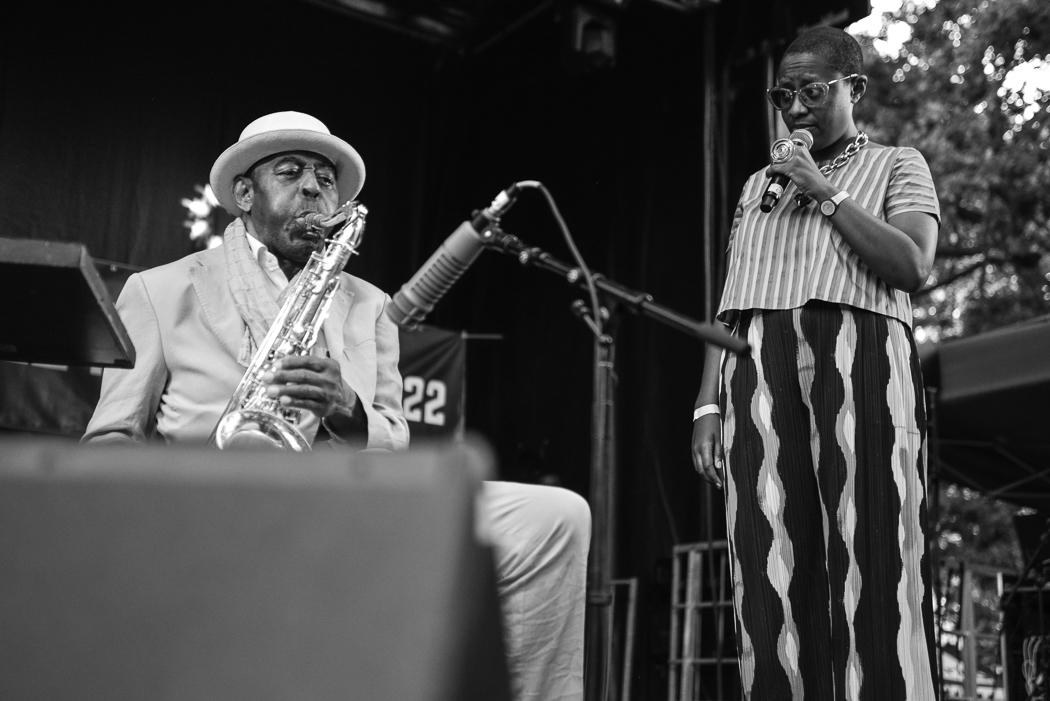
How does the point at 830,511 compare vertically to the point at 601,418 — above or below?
below

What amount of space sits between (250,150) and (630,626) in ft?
11.4

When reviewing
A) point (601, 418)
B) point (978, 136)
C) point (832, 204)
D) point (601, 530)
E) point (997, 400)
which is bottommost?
point (601, 530)

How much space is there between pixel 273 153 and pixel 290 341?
669 mm

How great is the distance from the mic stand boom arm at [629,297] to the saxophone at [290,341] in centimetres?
58

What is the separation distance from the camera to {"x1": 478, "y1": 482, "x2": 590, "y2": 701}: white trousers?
2.91 m

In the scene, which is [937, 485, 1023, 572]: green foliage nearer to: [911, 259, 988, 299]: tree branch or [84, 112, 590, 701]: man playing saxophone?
[911, 259, 988, 299]: tree branch

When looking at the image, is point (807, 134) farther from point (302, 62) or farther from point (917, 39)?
point (917, 39)

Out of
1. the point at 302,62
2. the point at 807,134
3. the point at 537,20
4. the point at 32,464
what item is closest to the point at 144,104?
the point at 302,62

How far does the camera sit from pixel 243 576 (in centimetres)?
89

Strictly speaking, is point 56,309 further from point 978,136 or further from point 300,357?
point 978,136

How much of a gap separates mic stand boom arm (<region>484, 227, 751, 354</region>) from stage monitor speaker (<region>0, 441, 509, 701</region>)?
4.32ft

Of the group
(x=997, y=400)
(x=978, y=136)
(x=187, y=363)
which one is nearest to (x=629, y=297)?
(x=187, y=363)

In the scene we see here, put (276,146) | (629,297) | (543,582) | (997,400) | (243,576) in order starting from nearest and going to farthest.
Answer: (243,576) < (629,297) < (543,582) < (276,146) < (997,400)

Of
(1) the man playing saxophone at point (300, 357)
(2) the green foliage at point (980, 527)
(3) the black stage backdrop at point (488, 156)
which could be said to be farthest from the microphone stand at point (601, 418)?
(2) the green foliage at point (980, 527)
